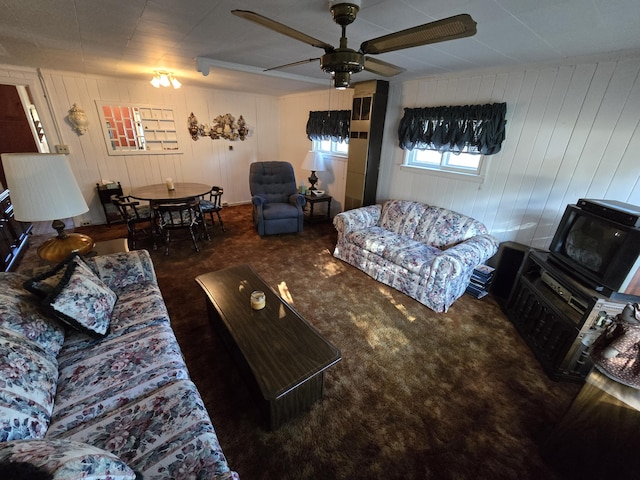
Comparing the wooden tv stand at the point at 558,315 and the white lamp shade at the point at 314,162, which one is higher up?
the white lamp shade at the point at 314,162

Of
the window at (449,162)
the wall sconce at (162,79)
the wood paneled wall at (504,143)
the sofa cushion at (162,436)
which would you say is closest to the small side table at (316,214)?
the wood paneled wall at (504,143)

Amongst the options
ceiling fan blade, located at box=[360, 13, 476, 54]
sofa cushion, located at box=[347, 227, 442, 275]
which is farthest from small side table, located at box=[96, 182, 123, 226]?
ceiling fan blade, located at box=[360, 13, 476, 54]

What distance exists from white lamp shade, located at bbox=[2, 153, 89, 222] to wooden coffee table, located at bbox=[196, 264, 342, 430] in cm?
104

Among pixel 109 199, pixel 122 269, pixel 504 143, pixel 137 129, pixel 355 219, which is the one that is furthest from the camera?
pixel 137 129

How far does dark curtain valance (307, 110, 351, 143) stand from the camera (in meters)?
4.19

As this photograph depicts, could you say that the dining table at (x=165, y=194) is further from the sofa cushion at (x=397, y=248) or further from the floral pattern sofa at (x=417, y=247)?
the sofa cushion at (x=397, y=248)

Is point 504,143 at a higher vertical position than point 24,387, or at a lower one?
higher

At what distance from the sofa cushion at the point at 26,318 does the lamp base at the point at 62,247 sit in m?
0.30

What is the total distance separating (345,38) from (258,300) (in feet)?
5.34

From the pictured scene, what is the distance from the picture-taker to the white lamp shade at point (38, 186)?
1506 millimetres

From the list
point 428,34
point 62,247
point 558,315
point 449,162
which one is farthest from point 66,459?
point 449,162

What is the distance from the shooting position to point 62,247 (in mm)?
1871

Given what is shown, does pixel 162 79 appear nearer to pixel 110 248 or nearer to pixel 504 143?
pixel 110 248

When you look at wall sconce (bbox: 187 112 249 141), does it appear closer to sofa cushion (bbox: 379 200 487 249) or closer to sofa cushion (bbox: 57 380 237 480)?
sofa cushion (bbox: 379 200 487 249)
